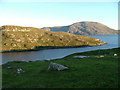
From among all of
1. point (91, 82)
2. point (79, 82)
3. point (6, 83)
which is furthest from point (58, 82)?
point (6, 83)

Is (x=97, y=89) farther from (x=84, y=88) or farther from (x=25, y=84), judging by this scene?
(x=25, y=84)

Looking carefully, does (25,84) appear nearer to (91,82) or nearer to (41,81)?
(41,81)

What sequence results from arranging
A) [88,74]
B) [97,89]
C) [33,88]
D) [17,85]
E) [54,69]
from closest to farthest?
[97,89] → [33,88] → [17,85] → [88,74] → [54,69]

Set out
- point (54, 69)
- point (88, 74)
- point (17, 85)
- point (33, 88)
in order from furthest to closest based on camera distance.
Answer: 1. point (54, 69)
2. point (88, 74)
3. point (17, 85)
4. point (33, 88)

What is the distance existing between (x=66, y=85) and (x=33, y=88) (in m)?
5.83

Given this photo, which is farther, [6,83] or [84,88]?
[6,83]

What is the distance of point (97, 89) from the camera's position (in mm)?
21703

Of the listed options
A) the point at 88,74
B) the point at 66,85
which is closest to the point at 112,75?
the point at 88,74

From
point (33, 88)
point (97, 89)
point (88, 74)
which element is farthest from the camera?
point (88, 74)

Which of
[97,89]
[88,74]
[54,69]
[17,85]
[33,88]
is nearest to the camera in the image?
[97,89]

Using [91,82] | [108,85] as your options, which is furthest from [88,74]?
[108,85]

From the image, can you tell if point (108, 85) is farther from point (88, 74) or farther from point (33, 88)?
point (33, 88)

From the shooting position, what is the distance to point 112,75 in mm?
27297

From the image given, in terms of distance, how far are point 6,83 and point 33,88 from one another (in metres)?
7.27
